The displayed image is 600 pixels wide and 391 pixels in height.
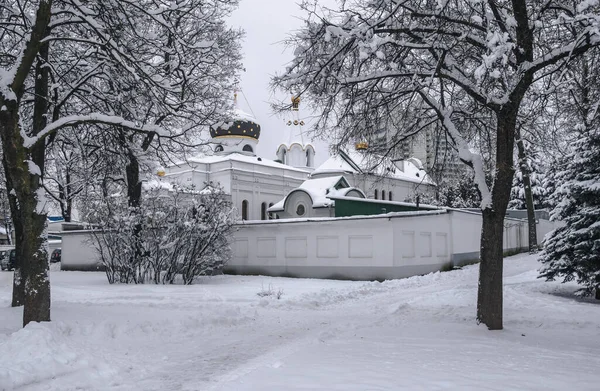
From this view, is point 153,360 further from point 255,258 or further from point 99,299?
point 255,258

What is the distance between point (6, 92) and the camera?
770cm

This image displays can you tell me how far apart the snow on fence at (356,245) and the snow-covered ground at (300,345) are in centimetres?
576

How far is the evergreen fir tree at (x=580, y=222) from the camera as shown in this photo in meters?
13.1

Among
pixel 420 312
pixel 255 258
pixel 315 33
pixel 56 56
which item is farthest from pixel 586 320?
pixel 255 258

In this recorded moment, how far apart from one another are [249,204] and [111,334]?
40.6m

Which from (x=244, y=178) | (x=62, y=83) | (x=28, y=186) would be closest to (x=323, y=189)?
(x=244, y=178)

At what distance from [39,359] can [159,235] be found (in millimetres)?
11741

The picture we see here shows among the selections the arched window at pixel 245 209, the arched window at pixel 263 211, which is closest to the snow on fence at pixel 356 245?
the arched window at pixel 245 209

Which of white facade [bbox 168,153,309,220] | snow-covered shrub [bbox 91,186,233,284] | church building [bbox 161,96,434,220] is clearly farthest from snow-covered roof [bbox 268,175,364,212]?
snow-covered shrub [bbox 91,186,233,284]

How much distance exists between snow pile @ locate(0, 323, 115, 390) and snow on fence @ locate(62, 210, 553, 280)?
1368cm

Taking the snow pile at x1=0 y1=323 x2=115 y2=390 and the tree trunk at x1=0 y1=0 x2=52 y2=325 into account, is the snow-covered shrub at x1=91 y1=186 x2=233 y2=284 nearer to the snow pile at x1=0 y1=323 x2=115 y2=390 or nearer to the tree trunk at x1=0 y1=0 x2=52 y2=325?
the tree trunk at x1=0 y1=0 x2=52 y2=325

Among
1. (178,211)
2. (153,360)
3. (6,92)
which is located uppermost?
(6,92)

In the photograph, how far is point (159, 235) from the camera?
695 inches

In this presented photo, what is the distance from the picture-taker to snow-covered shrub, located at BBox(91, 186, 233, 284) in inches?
685
